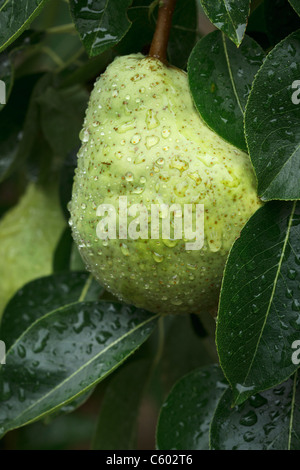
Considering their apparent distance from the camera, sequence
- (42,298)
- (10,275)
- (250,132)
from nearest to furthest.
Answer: (250,132) < (42,298) < (10,275)

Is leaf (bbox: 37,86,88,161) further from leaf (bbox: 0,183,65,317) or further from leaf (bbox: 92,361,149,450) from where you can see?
leaf (bbox: 92,361,149,450)

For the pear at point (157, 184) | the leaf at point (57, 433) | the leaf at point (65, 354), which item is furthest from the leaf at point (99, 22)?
the leaf at point (57, 433)

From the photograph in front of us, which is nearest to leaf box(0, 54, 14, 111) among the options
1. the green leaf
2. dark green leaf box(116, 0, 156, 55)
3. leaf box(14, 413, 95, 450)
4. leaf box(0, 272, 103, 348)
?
dark green leaf box(116, 0, 156, 55)

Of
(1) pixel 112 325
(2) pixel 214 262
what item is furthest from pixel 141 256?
(1) pixel 112 325

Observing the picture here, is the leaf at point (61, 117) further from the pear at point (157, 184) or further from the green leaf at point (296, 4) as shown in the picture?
the green leaf at point (296, 4)

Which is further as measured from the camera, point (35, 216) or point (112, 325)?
point (35, 216)
